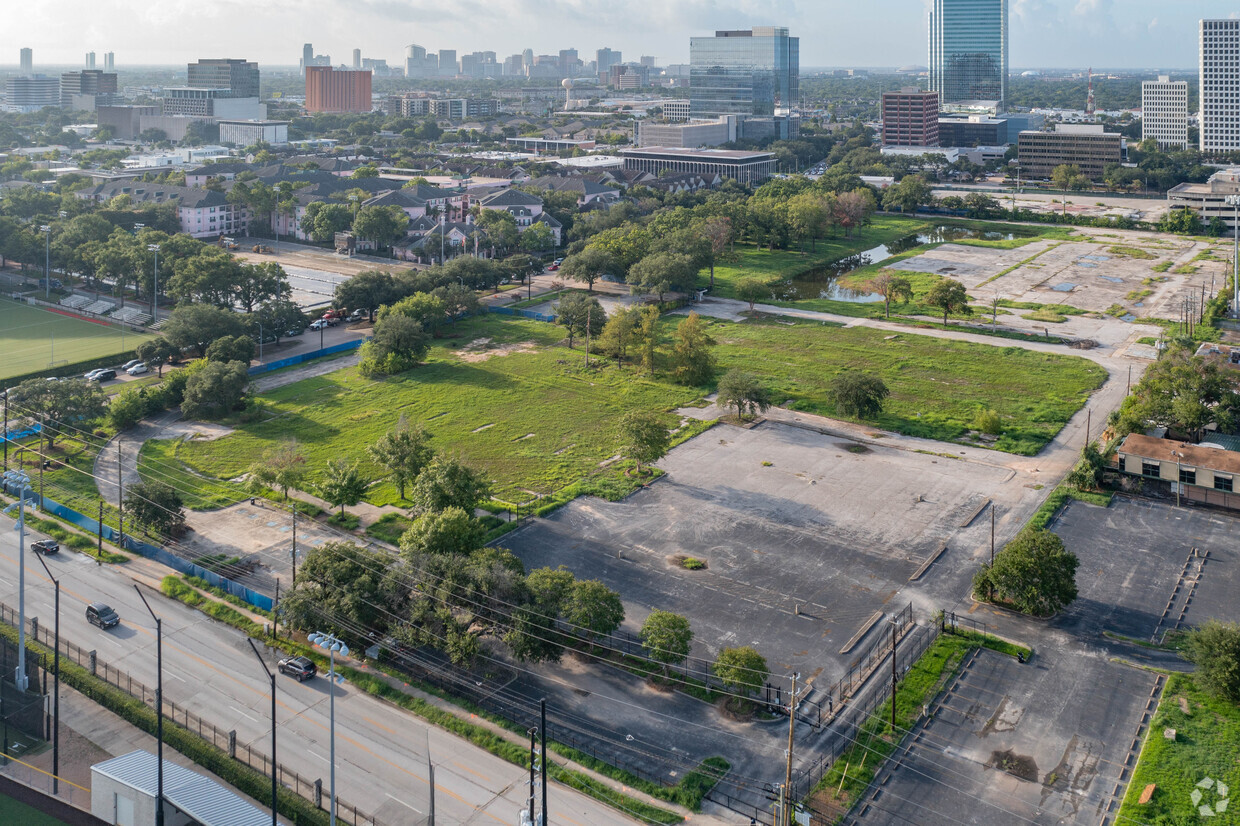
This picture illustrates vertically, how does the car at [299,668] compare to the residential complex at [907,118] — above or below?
below

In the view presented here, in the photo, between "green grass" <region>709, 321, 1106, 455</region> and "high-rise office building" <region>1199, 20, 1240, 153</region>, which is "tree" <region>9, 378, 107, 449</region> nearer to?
"green grass" <region>709, 321, 1106, 455</region>

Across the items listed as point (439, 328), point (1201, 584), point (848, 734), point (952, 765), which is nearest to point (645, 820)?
point (848, 734)

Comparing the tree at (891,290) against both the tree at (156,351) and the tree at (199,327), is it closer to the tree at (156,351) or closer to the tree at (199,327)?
the tree at (199,327)

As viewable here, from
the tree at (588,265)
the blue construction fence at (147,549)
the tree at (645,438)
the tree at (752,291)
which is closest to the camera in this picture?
the blue construction fence at (147,549)

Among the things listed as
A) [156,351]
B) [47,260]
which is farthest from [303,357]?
[47,260]

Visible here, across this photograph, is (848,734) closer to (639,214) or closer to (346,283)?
(346,283)

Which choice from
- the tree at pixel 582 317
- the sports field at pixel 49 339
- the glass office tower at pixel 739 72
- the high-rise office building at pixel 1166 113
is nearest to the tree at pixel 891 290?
the tree at pixel 582 317

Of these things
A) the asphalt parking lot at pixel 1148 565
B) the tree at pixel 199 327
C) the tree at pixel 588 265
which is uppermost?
the tree at pixel 588 265

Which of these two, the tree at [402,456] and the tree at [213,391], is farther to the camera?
the tree at [213,391]
